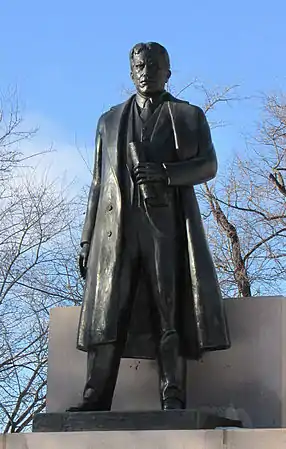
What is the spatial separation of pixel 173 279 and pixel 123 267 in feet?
1.04

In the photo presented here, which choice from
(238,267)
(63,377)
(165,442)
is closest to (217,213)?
(238,267)

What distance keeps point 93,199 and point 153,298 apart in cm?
84

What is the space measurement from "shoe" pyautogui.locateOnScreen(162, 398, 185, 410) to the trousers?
0.06 feet

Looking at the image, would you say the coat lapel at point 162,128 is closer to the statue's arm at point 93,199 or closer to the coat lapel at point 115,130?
the coat lapel at point 115,130

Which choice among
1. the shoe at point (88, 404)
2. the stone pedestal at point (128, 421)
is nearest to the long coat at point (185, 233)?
the shoe at point (88, 404)

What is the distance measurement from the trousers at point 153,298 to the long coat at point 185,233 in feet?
0.20

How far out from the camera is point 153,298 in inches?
224

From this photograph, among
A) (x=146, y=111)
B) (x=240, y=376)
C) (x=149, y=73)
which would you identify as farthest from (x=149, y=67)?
(x=240, y=376)

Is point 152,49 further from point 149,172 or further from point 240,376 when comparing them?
point 240,376

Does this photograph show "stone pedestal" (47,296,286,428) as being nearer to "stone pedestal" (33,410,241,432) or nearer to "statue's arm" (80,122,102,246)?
"stone pedestal" (33,410,241,432)

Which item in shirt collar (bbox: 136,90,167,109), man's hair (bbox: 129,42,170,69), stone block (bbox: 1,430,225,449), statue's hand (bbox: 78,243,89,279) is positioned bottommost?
stone block (bbox: 1,430,225,449)

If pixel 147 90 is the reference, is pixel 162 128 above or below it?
below

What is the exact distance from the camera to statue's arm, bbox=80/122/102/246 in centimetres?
607

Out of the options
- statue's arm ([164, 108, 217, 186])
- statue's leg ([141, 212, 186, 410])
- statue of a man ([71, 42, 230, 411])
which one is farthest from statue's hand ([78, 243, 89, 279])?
statue's arm ([164, 108, 217, 186])
